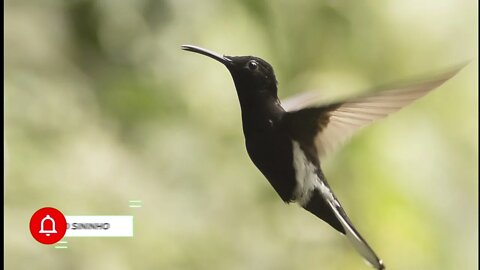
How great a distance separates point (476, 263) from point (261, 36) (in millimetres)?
728

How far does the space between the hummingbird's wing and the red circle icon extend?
0.60 meters

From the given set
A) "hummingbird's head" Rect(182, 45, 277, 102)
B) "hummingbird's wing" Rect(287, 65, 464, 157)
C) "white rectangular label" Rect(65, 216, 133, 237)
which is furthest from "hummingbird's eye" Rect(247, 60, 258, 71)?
"white rectangular label" Rect(65, 216, 133, 237)

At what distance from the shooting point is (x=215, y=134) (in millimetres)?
1481

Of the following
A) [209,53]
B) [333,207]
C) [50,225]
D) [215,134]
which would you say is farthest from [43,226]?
[333,207]

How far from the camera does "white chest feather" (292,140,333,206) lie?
1218mm

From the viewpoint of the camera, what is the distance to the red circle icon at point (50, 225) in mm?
1440

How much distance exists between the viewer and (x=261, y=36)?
1506 mm

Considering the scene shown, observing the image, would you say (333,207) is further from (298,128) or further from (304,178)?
(298,128)

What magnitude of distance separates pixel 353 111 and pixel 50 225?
731 millimetres

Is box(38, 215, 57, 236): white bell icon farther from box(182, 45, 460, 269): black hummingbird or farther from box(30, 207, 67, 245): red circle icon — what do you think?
box(182, 45, 460, 269): black hummingbird

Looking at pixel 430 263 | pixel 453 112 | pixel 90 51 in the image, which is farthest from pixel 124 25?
pixel 430 263

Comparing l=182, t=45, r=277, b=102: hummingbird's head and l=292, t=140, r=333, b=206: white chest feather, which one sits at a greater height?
l=182, t=45, r=277, b=102: hummingbird's head

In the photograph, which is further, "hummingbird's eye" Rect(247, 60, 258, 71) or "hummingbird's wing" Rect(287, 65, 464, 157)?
"hummingbird's eye" Rect(247, 60, 258, 71)

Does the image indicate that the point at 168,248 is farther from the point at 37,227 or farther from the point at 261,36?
the point at 261,36
